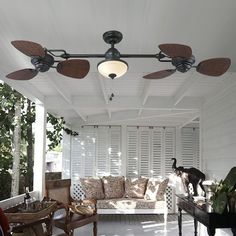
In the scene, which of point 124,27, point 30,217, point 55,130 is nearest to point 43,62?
point 124,27

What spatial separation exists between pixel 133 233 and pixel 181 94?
2.78 meters

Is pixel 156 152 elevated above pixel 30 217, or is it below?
above

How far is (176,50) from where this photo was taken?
7.84 ft

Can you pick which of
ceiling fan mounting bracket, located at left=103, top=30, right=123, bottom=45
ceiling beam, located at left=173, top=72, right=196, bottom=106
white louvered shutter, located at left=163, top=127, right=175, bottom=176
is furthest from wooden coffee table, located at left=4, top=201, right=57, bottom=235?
white louvered shutter, located at left=163, top=127, right=175, bottom=176

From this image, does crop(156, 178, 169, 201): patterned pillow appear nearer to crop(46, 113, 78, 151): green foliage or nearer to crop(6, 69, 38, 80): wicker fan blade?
crop(46, 113, 78, 151): green foliage

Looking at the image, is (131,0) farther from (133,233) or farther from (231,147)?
(133,233)

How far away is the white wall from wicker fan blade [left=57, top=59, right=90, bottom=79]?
2.49 m

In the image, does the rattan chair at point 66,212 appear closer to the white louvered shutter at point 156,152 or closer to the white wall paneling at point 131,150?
the white wall paneling at point 131,150

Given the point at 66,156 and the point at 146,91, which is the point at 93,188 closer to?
the point at 66,156

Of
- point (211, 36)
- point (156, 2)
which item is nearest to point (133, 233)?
point (211, 36)

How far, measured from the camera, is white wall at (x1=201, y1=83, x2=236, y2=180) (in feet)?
14.9

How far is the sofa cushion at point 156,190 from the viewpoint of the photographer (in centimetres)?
772

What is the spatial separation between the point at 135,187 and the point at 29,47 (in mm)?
6192

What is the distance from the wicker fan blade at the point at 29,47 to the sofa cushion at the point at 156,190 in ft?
19.2
